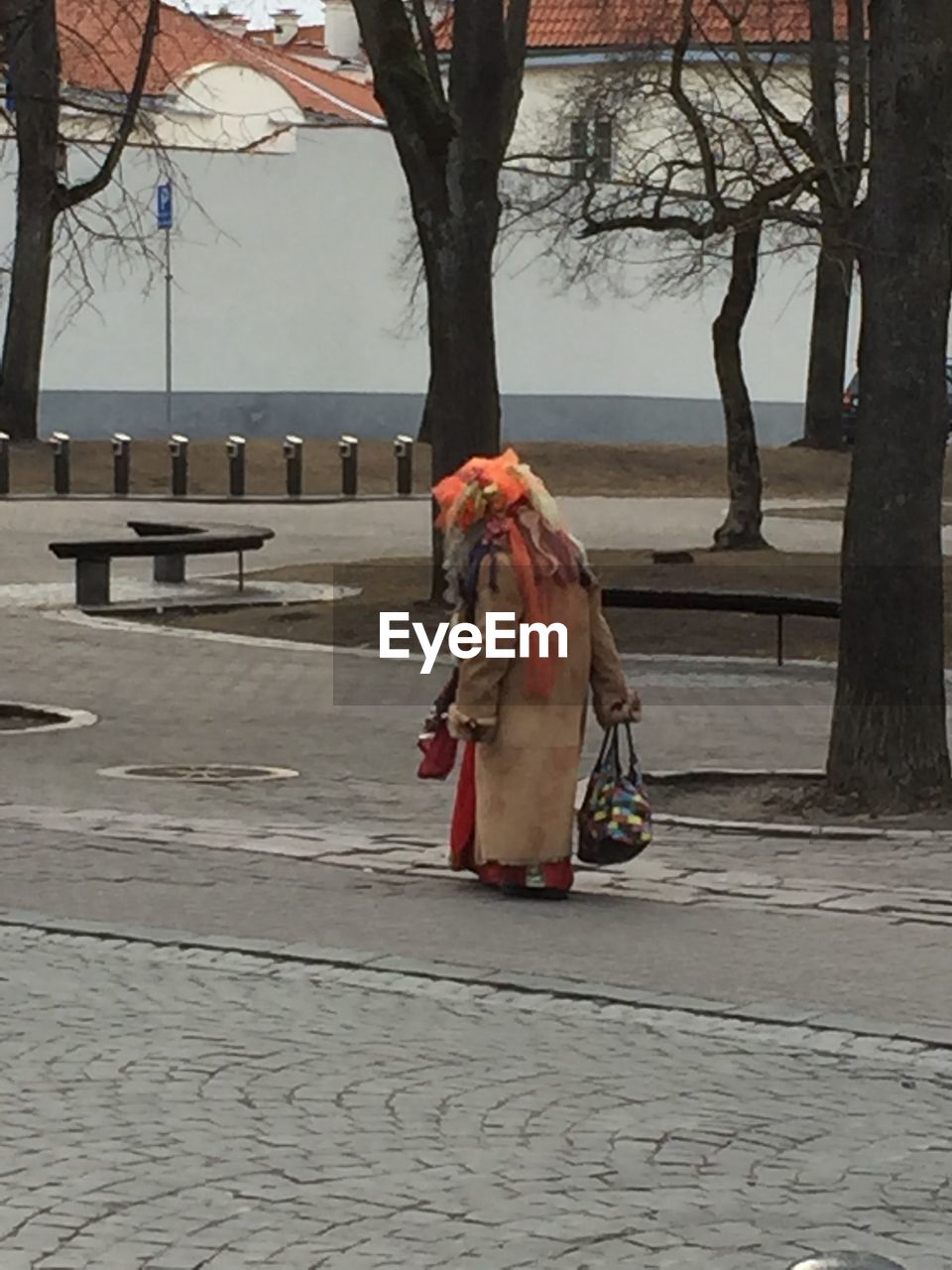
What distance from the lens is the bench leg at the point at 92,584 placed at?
23.1 metres

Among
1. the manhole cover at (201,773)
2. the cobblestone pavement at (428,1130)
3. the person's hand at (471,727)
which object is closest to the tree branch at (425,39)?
the manhole cover at (201,773)

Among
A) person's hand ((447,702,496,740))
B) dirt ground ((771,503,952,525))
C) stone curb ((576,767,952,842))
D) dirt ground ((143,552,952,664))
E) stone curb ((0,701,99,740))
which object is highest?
person's hand ((447,702,496,740))

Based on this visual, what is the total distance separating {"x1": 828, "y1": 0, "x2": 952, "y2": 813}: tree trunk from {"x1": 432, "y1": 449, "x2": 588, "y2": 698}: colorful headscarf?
2.66 metres

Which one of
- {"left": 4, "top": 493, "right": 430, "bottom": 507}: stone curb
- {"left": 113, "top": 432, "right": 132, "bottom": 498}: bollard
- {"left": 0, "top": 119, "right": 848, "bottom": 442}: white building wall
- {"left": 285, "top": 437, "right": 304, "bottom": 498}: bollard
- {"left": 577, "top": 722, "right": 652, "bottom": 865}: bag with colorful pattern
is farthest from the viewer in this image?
{"left": 0, "top": 119, "right": 848, "bottom": 442}: white building wall

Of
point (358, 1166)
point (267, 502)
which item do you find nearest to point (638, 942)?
point (358, 1166)

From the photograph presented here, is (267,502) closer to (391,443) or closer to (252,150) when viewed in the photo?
(391,443)

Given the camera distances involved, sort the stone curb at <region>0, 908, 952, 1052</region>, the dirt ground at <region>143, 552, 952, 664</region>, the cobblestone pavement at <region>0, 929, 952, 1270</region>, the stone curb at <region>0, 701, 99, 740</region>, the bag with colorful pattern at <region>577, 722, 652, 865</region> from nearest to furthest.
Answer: the cobblestone pavement at <region>0, 929, 952, 1270</region> < the stone curb at <region>0, 908, 952, 1052</region> < the bag with colorful pattern at <region>577, 722, 652, 865</region> < the stone curb at <region>0, 701, 99, 740</region> < the dirt ground at <region>143, 552, 952, 664</region>

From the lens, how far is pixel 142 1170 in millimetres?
6430

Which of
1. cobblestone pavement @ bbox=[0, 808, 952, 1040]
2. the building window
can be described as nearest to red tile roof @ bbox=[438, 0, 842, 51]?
the building window

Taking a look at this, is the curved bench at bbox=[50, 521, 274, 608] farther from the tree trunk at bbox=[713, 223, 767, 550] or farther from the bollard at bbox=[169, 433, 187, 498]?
the bollard at bbox=[169, 433, 187, 498]

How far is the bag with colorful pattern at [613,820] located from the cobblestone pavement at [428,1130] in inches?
69.0

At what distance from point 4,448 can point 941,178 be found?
92.8 ft

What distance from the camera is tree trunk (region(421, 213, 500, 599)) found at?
21.6 m

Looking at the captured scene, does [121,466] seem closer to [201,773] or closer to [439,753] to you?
[201,773]
